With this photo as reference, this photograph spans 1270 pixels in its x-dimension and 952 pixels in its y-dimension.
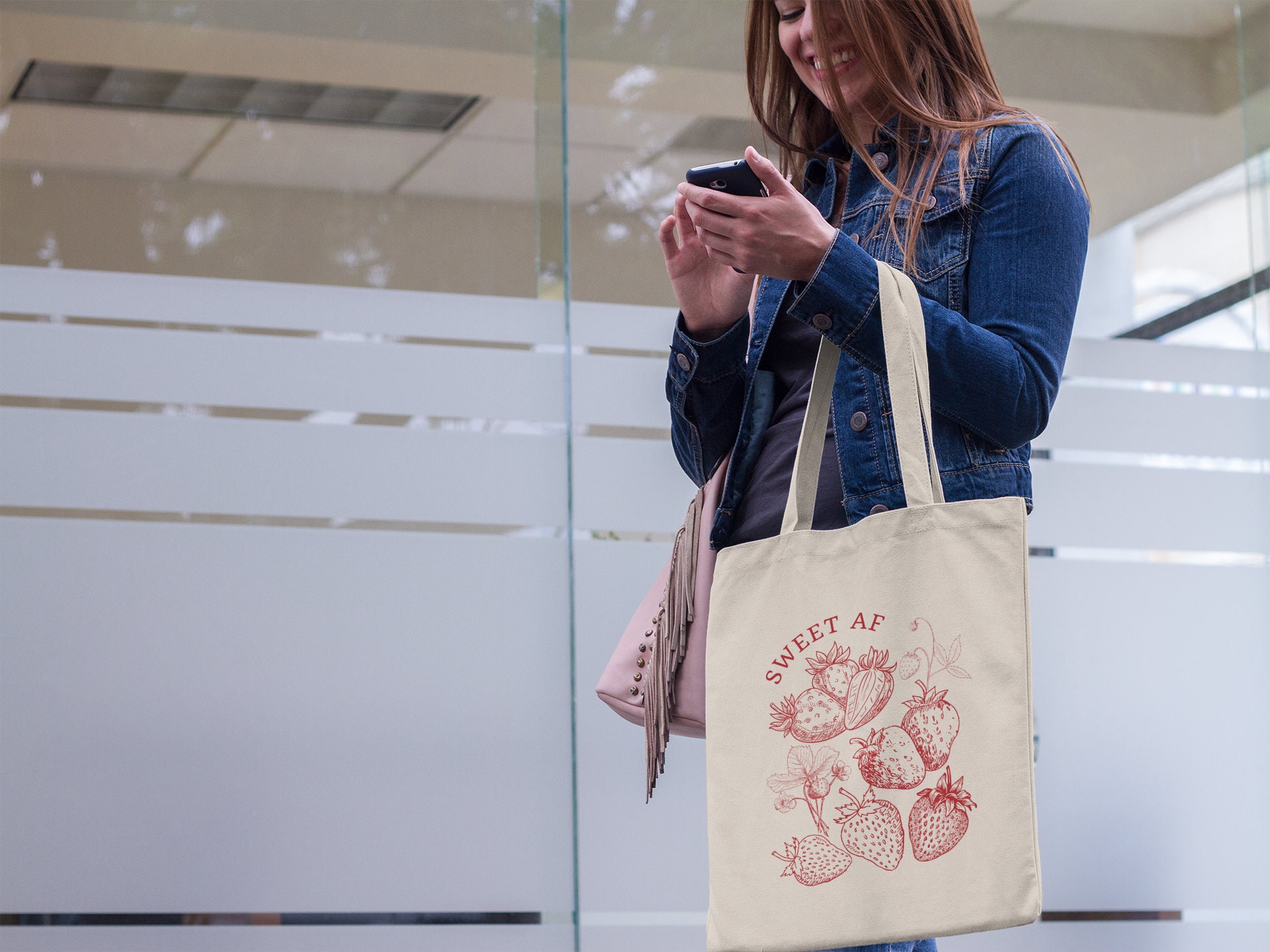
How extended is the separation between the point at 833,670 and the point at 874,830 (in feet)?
0.39

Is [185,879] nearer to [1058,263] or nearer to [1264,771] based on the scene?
[1058,263]

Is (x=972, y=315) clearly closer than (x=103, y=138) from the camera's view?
Yes

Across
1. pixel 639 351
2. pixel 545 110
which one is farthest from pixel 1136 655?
pixel 545 110

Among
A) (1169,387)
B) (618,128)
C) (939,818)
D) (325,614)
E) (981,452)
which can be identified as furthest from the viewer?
(1169,387)

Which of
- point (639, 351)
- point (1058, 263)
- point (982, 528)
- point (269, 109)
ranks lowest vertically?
point (982, 528)

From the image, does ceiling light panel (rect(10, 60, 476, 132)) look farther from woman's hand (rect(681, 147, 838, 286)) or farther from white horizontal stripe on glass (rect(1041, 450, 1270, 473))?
woman's hand (rect(681, 147, 838, 286))

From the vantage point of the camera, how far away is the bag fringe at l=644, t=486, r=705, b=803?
1205mm

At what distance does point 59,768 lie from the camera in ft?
7.28

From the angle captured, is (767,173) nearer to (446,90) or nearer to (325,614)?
(325,614)

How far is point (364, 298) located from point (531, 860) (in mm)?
1091

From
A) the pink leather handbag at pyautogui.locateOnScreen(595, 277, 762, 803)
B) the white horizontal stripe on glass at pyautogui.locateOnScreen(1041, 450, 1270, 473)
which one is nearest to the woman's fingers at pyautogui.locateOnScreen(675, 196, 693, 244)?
the pink leather handbag at pyautogui.locateOnScreen(595, 277, 762, 803)

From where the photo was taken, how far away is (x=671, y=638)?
121 cm

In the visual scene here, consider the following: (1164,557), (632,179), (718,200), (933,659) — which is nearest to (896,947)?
(933,659)

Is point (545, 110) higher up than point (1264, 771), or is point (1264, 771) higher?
point (545, 110)
